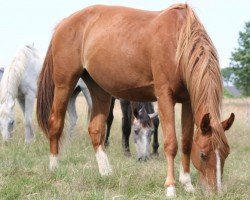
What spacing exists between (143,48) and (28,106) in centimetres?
531

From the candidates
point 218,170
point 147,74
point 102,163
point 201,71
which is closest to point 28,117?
point 102,163

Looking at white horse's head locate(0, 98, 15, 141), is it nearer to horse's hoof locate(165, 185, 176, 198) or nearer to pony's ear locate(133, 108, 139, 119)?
pony's ear locate(133, 108, 139, 119)

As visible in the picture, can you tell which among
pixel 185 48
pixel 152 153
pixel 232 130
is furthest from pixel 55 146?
pixel 232 130

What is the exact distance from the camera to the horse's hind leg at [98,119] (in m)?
5.97

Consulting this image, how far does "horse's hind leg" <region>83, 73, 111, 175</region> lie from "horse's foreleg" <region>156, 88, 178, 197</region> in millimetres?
1283

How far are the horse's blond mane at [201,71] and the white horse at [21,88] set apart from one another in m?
4.64

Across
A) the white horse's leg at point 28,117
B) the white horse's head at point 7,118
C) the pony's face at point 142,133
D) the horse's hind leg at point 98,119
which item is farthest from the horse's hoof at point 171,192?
the white horse's leg at point 28,117

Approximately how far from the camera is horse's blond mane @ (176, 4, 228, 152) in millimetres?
4453

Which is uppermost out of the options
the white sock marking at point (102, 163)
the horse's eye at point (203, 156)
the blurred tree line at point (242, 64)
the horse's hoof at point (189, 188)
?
the horse's eye at point (203, 156)

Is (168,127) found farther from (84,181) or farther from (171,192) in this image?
(84,181)

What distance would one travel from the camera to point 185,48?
4.69 meters

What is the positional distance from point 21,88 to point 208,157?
6.37 m

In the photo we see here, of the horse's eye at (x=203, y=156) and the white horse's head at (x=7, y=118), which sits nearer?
the horse's eye at (x=203, y=156)

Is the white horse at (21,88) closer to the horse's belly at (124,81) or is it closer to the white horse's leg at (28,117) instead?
the white horse's leg at (28,117)
